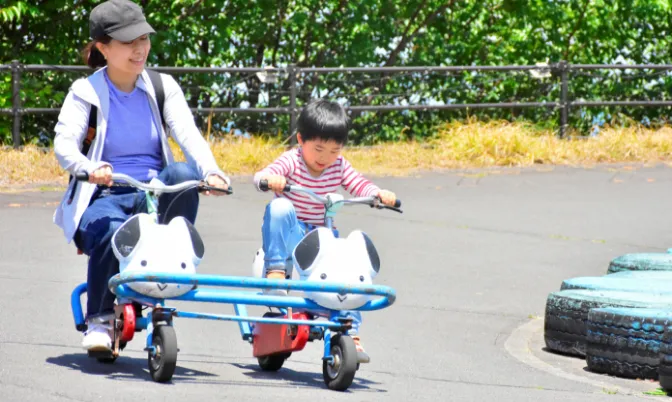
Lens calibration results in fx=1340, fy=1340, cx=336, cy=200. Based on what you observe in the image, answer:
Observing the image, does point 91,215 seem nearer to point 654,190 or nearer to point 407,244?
point 407,244

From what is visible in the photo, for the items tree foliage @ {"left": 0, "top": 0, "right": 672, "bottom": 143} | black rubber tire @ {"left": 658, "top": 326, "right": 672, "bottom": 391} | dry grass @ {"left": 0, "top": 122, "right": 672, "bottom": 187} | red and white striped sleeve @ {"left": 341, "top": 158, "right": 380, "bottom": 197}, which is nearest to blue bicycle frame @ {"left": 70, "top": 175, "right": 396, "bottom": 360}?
red and white striped sleeve @ {"left": 341, "top": 158, "right": 380, "bottom": 197}

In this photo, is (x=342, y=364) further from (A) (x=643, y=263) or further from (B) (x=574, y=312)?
(A) (x=643, y=263)

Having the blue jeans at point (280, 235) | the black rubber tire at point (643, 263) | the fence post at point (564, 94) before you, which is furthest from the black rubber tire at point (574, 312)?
the fence post at point (564, 94)

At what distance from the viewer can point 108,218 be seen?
5.80 metres

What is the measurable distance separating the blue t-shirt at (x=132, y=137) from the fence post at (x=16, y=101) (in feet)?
31.1

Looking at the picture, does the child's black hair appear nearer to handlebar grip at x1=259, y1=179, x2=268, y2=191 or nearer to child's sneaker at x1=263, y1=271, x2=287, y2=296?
handlebar grip at x1=259, y1=179, x2=268, y2=191

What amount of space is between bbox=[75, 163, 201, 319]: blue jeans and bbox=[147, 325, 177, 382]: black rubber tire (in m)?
0.44

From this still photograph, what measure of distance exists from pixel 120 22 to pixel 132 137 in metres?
0.51

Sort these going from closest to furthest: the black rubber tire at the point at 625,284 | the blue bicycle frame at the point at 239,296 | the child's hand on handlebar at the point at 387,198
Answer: the blue bicycle frame at the point at 239,296 < the child's hand on handlebar at the point at 387,198 < the black rubber tire at the point at 625,284

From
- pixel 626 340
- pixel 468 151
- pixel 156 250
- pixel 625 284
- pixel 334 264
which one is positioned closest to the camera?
pixel 156 250

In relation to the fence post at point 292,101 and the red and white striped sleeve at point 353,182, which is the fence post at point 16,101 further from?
the red and white striped sleeve at point 353,182

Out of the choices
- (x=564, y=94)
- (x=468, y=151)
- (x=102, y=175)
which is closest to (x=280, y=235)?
(x=102, y=175)

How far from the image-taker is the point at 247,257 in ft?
32.4

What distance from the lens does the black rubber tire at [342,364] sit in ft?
18.3
